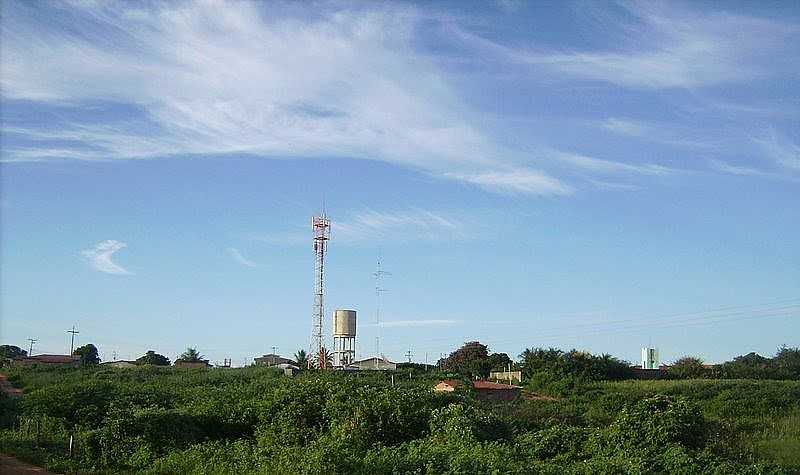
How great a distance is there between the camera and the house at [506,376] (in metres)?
43.3

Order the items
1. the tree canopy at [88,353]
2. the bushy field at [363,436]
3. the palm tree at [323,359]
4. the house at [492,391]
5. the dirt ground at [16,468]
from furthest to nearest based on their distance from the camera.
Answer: the tree canopy at [88,353] < the palm tree at [323,359] < the house at [492,391] < the dirt ground at [16,468] < the bushy field at [363,436]

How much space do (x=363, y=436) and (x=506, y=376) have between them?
29.2 metres

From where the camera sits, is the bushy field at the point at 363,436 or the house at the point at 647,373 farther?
the house at the point at 647,373

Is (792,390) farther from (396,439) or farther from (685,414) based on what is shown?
(396,439)

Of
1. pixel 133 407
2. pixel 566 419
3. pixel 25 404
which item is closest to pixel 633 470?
pixel 566 419

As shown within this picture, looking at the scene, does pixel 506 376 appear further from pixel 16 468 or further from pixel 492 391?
pixel 16 468

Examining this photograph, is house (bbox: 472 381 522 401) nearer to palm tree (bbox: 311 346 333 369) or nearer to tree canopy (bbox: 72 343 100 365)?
palm tree (bbox: 311 346 333 369)

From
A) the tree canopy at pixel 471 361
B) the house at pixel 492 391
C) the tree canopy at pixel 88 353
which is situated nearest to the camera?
the house at pixel 492 391

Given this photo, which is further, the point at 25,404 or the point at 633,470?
the point at 25,404

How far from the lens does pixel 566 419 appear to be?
22969 mm

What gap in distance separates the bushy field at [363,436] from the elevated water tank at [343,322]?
812 inches

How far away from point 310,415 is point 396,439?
2399 millimetres

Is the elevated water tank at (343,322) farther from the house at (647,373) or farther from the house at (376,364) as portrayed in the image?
the house at (647,373)

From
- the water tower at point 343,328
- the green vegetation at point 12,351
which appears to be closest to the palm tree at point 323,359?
the water tower at point 343,328
